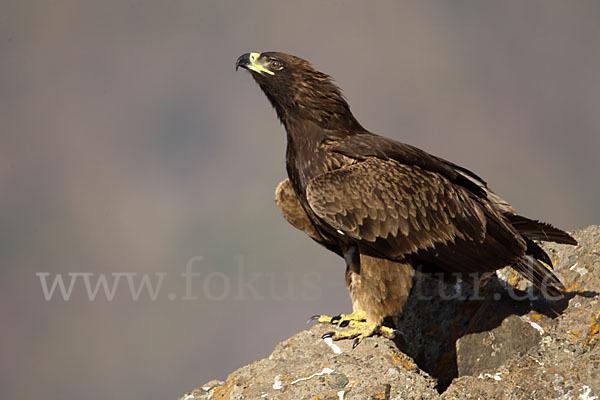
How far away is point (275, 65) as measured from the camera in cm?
595

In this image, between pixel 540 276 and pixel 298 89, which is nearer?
pixel 540 276

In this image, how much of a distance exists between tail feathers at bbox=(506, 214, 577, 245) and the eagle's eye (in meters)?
2.53

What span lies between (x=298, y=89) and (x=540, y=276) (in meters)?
2.70

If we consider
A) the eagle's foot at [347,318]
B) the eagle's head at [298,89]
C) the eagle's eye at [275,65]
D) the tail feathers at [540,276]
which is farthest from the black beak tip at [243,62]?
→ the tail feathers at [540,276]

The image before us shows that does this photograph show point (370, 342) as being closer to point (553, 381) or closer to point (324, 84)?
point (553, 381)

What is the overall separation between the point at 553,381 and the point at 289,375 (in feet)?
6.23

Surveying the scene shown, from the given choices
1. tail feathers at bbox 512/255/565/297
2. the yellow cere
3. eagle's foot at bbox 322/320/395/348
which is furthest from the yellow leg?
the yellow cere

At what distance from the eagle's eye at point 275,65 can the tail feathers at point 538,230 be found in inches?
99.6

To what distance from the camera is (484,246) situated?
5.47 metres

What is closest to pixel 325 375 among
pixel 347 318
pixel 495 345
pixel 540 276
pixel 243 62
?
pixel 347 318

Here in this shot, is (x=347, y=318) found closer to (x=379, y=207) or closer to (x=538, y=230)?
(x=379, y=207)

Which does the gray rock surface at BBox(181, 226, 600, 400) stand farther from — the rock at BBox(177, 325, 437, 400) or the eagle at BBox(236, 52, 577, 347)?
the eagle at BBox(236, 52, 577, 347)

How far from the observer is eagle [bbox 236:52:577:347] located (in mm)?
5293

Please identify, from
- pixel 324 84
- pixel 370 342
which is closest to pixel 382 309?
pixel 370 342
